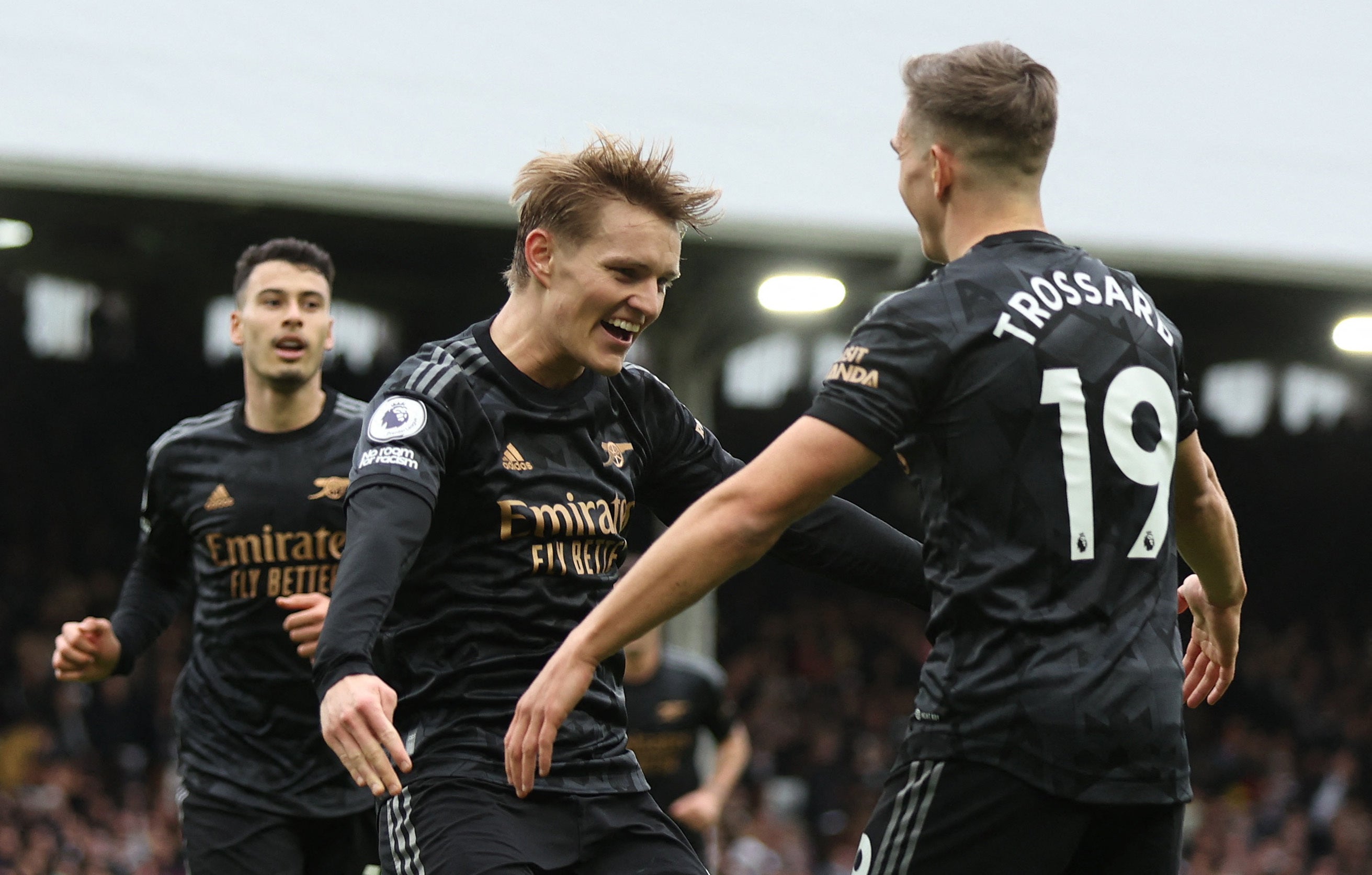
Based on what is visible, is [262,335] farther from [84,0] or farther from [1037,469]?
[84,0]

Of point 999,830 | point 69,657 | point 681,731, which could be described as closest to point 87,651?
point 69,657

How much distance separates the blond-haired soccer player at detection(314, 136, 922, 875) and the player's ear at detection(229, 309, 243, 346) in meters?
1.82

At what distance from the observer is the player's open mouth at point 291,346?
4684 mm

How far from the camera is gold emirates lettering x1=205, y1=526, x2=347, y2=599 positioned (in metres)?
4.46

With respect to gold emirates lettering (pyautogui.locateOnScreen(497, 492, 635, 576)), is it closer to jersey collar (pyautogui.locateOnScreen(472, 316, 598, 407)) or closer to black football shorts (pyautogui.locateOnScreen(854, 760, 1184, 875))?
jersey collar (pyautogui.locateOnScreen(472, 316, 598, 407))

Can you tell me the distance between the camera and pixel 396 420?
2.88m

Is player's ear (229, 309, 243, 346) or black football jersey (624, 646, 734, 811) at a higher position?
player's ear (229, 309, 243, 346)

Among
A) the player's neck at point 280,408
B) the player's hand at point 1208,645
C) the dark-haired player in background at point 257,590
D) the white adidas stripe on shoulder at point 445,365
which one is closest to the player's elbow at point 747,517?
the white adidas stripe on shoulder at point 445,365

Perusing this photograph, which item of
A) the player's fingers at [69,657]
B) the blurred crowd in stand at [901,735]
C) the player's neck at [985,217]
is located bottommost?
the blurred crowd in stand at [901,735]

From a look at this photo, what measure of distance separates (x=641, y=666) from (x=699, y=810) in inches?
29.1

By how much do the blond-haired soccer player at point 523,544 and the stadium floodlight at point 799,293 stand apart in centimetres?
567

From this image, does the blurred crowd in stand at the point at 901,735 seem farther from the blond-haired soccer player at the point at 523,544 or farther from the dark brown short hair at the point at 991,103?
the dark brown short hair at the point at 991,103

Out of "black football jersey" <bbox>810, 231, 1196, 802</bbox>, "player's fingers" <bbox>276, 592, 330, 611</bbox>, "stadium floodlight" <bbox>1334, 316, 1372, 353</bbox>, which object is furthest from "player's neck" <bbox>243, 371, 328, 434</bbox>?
"stadium floodlight" <bbox>1334, 316, 1372, 353</bbox>

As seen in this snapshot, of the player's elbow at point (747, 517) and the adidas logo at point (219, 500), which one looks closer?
the player's elbow at point (747, 517)
